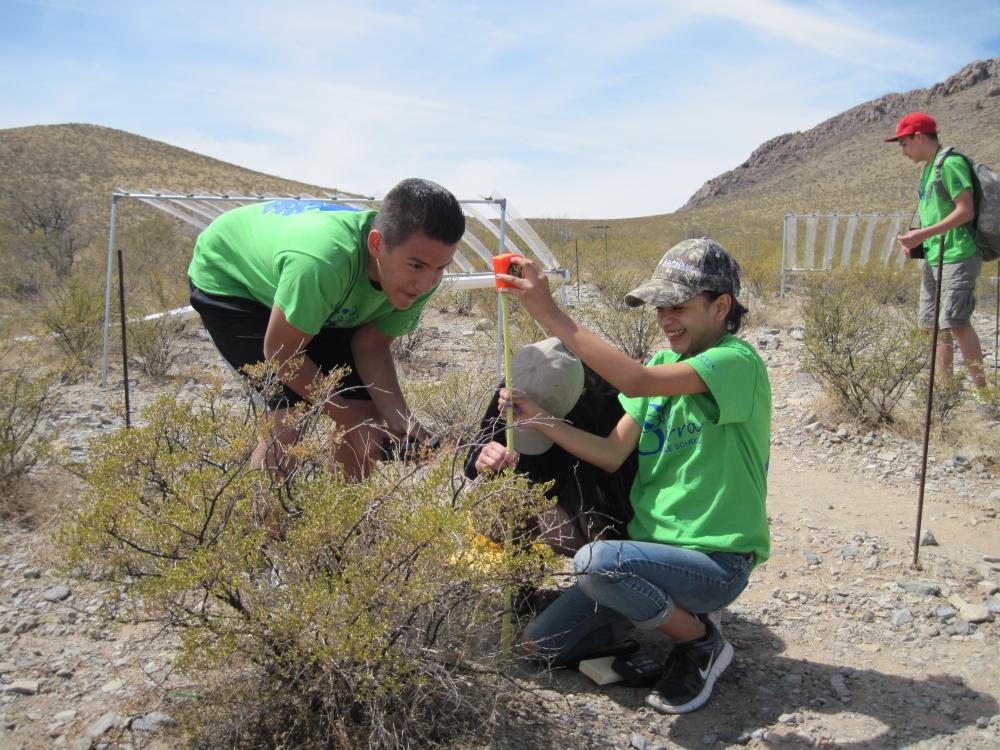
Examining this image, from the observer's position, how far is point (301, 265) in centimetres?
221

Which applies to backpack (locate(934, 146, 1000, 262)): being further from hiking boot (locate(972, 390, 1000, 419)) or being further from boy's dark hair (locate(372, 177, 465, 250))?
boy's dark hair (locate(372, 177, 465, 250))

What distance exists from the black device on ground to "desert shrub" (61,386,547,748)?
1.78 feet

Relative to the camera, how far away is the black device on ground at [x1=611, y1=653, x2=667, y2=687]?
2.29m

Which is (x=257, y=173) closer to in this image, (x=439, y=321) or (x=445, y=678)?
(x=439, y=321)

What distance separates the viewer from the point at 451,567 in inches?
69.0

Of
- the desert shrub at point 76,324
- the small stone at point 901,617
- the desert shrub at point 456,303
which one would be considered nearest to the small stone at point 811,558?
the small stone at point 901,617

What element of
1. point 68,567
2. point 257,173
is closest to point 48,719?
point 68,567

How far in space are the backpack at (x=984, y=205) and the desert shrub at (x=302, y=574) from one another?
143 inches

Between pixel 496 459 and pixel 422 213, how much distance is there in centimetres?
69

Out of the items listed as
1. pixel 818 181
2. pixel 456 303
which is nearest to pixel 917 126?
pixel 456 303

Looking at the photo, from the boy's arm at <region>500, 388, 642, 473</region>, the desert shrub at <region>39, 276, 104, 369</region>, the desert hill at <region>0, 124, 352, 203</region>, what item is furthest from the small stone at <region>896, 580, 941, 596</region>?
the desert hill at <region>0, 124, 352, 203</region>

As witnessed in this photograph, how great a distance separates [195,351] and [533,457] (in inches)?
216

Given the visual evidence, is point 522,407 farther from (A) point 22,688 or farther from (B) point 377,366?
(A) point 22,688

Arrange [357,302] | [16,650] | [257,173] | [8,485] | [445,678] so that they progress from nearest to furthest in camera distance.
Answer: [445,678] → [16,650] → [357,302] → [8,485] → [257,173]
